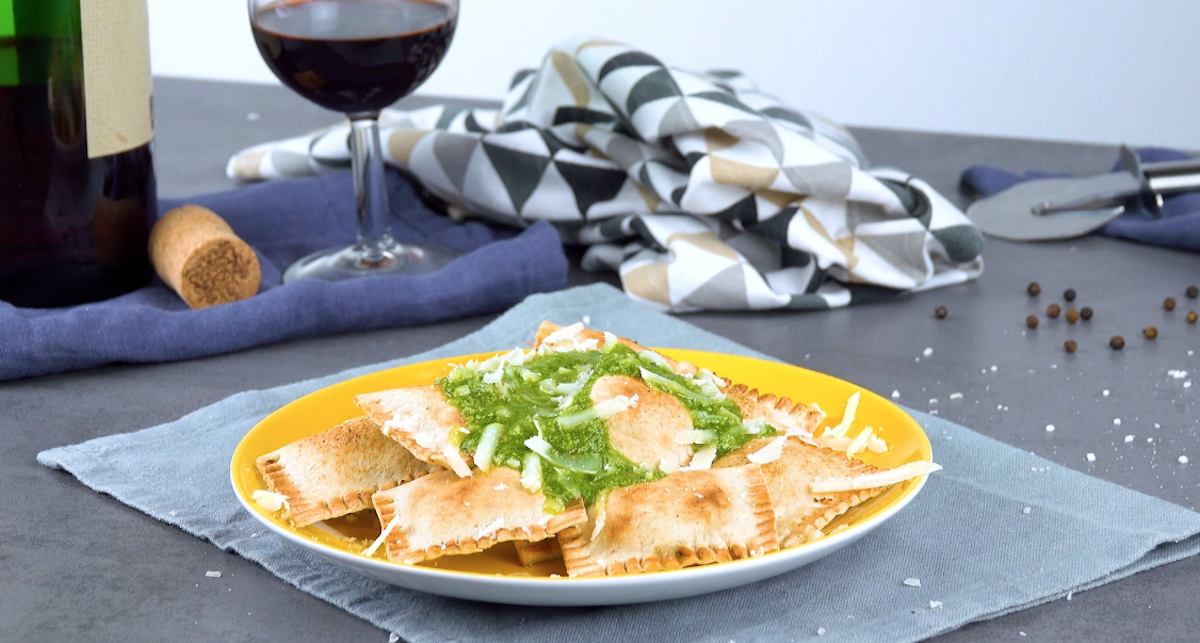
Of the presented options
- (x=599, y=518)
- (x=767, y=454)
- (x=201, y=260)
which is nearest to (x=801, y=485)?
(x=767, y=454)

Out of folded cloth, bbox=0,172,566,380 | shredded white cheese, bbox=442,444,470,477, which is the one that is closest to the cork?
folded cloth, bbox=0,172,566,380

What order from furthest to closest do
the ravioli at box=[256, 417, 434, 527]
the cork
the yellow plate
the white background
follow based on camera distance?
1. the white background
2. the cork
3. the ravioli at box=[256, 417, 434, 527]
4. the yellow plate

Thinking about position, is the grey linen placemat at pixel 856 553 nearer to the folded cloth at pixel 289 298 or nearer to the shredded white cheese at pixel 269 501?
the shredded white cheese at pixel 269 501

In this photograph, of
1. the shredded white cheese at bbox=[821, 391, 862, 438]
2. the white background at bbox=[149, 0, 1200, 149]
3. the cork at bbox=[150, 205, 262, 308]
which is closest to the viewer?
the shredded white cheese at bbox=[821, 391, 862, 438]

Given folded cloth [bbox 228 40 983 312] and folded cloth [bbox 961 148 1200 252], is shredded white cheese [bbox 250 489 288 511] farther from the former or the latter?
folded cloth [bbox 961 148 1200 252]

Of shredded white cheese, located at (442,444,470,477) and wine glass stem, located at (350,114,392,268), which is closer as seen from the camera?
shredded white cheese, located at (442,444,470,477)

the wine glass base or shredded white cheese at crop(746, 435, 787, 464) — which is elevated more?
shredded white cheese at crop(746, 435, 787, 464)

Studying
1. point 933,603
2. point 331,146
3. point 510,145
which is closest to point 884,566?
point 933,603
